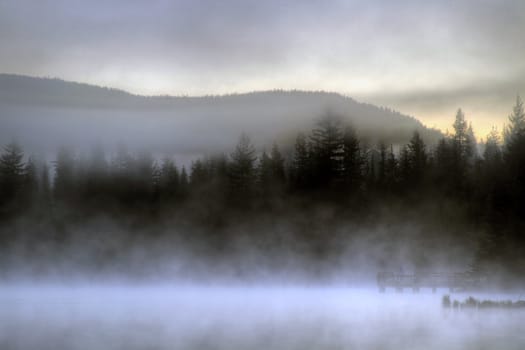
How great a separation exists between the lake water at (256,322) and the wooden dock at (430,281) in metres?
1.22

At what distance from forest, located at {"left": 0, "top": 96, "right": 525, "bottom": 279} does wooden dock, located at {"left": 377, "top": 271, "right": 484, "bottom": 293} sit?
10.2 feet

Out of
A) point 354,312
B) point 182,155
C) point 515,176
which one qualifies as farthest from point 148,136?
point 354,312

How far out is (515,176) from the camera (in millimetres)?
51781

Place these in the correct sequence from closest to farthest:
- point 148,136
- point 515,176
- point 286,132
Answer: point 515,176 < point 286,132 < point 148,136

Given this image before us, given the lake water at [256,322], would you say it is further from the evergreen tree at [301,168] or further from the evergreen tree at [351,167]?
the evergreen tree at [301,168]

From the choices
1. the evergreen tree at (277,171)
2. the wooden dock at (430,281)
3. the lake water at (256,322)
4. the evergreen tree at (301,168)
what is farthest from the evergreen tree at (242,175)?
the wooden dock at (430,281)

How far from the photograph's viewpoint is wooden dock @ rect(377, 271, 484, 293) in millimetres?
44031

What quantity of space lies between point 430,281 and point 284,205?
2082cm

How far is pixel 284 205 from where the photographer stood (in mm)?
65688

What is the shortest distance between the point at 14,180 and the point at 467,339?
2376 inches

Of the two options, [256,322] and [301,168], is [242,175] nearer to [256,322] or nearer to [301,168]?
[301,168]

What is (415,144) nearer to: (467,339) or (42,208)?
(42,208)

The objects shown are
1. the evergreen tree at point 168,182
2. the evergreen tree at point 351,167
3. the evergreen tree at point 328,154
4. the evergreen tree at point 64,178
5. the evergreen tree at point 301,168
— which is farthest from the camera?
the evergreen tree at point 64,178

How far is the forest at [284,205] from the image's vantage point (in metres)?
56.5
